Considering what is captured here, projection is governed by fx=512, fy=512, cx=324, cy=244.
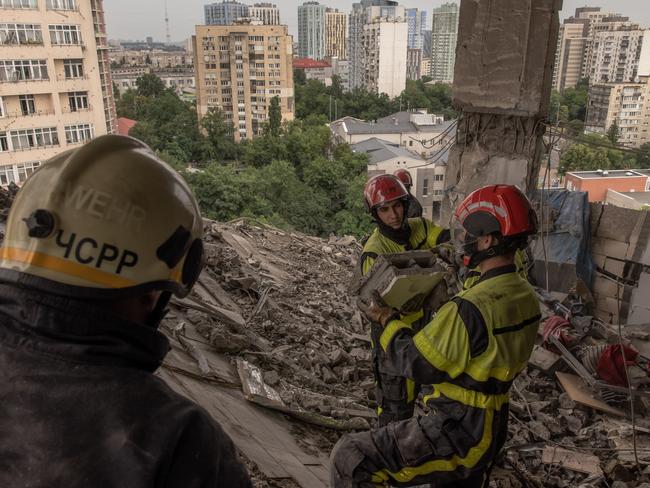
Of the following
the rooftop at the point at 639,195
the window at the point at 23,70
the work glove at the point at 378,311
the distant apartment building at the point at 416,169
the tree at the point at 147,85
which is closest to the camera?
the work glove at the point at 378,311

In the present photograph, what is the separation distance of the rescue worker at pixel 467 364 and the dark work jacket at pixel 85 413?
1.51 m

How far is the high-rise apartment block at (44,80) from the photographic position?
15727mm

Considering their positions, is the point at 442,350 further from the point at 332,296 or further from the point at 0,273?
the point at 332,296

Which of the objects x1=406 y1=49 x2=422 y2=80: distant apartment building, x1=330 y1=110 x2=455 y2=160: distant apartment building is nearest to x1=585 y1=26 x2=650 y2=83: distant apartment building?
x1=330 y1=110 x2=455 y2=160: distant apartment building

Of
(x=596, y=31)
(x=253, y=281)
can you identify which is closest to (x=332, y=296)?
(x=253, y=281)

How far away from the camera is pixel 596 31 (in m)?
62.1

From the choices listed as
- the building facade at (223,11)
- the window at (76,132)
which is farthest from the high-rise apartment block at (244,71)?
the building facade at (223,11)

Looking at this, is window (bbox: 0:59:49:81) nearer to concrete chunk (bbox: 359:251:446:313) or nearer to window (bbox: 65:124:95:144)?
window (bbox: 65:124:95:144)

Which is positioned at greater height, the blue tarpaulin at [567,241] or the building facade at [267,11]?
the building facade at [267,11]

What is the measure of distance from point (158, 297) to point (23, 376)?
319mm

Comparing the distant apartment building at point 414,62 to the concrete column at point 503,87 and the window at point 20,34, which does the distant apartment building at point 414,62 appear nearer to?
the window at point 20,34

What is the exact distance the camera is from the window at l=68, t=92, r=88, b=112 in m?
17.6

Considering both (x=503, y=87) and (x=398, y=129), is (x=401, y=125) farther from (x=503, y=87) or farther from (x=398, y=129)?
(x=503, y=87)

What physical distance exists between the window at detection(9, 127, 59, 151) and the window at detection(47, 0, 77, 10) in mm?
3874
